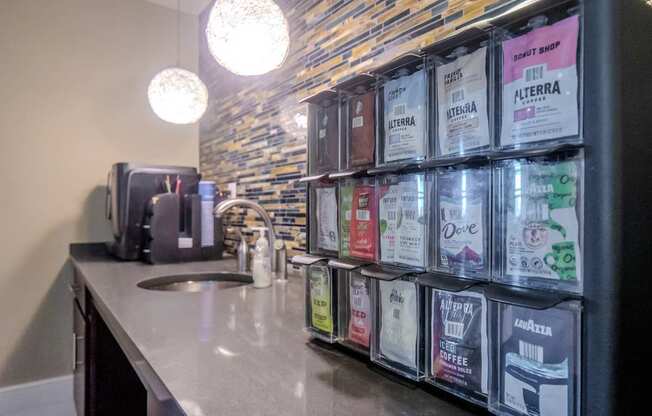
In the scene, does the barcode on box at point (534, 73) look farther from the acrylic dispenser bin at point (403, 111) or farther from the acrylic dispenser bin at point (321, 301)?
the acrylic dispenser bin at point (321, 301)

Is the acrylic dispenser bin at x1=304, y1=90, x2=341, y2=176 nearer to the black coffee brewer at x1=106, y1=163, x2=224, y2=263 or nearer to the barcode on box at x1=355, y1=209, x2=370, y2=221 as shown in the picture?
the barcode on box at x1=355, y1=209, x2=370, y2=221

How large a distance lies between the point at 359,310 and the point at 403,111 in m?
0.35

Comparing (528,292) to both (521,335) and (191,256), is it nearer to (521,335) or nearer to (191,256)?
(521,335)

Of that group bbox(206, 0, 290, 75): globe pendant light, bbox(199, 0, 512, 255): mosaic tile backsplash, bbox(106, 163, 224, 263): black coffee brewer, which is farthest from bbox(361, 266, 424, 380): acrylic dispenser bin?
bbox(106, 163, 224, 263): black coffee brewer

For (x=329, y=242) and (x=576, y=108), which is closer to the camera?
(x=576, y=108)

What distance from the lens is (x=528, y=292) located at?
445 mm

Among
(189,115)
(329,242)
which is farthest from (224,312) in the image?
(189,115)

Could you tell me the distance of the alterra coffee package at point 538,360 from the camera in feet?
1.36

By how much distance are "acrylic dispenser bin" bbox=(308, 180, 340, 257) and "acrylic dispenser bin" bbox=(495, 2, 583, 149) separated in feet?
1.15

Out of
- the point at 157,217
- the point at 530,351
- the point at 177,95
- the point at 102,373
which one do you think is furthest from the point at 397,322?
the point at 177,95

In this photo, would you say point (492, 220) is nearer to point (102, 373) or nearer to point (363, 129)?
point (363, 129)

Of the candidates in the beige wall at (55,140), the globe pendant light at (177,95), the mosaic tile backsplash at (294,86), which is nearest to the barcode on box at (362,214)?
the mosaic tile backsplash at (294,86)

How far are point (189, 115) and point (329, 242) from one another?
176cm

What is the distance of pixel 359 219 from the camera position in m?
0.70
